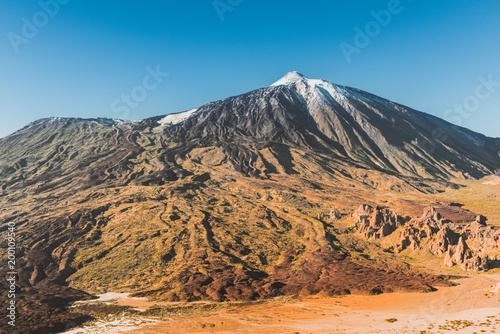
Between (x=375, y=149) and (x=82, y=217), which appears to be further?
(x=375, y=149)

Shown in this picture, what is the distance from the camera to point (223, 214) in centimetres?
8775

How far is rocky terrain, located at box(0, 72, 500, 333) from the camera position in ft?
176

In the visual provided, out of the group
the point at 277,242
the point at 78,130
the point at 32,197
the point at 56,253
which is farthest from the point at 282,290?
the point at 78,130

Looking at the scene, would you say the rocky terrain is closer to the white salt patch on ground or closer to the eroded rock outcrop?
the eroded rock outcrop

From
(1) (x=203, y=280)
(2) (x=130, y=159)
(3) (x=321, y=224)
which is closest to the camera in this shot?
(1) (x=203, y=280)

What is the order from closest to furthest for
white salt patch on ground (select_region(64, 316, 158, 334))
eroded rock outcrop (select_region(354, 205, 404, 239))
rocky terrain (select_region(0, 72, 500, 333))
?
white salt patch on ground (select_region(64, 316, 158, 334)) → rocky terrain (select_region(0, 72, 500, 333)) → eroded rock outcrop (select_region(354, 205, 404, 239))

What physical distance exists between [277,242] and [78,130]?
156845 millimetres

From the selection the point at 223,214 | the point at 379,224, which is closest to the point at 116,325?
the point at 223,214

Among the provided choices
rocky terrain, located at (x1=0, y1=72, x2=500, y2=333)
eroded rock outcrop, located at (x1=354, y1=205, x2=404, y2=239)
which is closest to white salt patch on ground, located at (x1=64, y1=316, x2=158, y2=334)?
rocky terrain, located at (x1=0, y1=72, x2=500, y2=333)

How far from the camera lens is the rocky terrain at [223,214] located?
176 feet

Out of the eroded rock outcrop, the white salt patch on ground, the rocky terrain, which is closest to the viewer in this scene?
the white salt patch on ground

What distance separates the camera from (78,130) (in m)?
191

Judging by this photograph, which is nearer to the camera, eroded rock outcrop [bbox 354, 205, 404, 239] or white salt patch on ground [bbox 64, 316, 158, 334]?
white salt patch on ground [bbox 64, 316, 158, 334]

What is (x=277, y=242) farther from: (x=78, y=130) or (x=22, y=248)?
(x=78, y=130)
